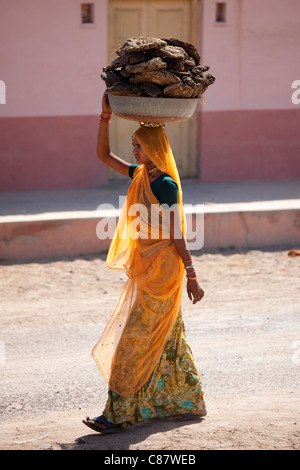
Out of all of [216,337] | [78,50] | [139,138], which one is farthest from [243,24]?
[139,138]

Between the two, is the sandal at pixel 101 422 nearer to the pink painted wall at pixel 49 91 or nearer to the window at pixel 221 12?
the pink painted wall at pixel 49 91

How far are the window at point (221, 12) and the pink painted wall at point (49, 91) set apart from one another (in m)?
1.67

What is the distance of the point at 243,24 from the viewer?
396 inches

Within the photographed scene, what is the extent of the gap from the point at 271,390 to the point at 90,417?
127 centimetres

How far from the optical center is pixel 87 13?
9.48 meters

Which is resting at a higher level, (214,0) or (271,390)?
(214,0)

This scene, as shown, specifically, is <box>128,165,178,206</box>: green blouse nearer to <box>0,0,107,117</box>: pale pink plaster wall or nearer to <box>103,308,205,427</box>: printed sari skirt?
<box>103,308,205,427</box>: printed sari skirt

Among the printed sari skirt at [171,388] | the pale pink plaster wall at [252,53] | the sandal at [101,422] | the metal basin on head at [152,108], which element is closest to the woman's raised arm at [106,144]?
the metal basin on head at [152,108]

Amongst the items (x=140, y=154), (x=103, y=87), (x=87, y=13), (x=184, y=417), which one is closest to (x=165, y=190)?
(x=140, y=154)

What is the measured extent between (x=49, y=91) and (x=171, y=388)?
6136mm

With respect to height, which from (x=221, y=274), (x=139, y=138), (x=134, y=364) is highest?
(x=139, y=138)

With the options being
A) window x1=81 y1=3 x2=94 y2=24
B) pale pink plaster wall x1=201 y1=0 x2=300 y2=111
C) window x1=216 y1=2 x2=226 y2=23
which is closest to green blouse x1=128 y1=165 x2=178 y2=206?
window x1=81 y1=3 x2=94 y2=24

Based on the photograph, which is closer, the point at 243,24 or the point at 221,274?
the point at 221,274

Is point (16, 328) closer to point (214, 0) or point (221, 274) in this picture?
point (221, 274)
